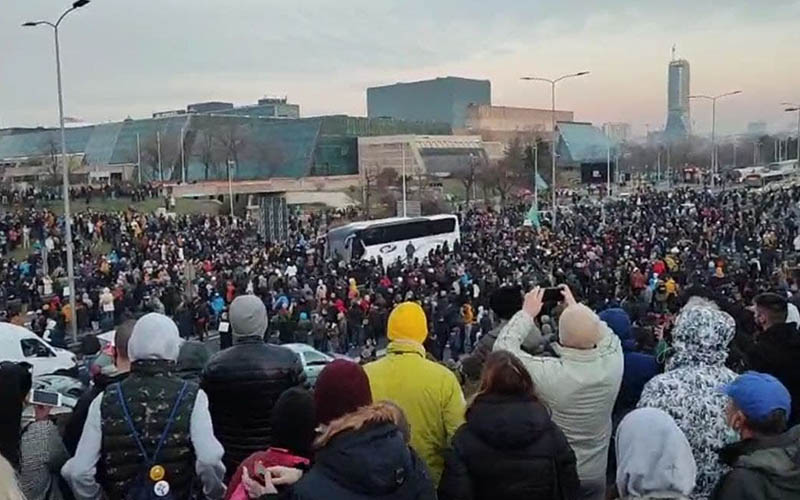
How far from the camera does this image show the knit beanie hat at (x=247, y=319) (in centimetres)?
452

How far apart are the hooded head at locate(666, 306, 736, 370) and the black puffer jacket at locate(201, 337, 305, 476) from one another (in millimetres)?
1825

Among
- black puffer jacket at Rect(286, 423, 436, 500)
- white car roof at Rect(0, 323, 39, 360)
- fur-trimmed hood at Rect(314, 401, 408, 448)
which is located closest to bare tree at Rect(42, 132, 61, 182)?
white car roof at Rect(0, 323, 39, 360)

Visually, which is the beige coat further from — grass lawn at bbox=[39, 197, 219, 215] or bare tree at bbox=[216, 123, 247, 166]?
bare tree at bbox=[216, 123, 247, 166]

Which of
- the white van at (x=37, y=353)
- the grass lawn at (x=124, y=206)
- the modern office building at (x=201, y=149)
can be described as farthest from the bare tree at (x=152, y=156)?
the white van at (x=37, y=353)

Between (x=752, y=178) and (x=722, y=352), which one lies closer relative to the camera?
(x=722, y=352)

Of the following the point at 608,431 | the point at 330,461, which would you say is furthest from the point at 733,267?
the point at 330,461

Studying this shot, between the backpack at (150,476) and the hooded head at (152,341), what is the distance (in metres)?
0.20

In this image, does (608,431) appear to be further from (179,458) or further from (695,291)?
(695,291)

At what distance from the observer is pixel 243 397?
4.29m

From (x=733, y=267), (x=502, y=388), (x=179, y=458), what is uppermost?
(x=502, y=388)

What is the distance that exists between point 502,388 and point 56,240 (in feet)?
112

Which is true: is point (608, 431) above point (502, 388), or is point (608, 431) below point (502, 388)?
below

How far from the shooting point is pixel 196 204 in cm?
6819

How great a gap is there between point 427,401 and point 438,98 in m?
185
